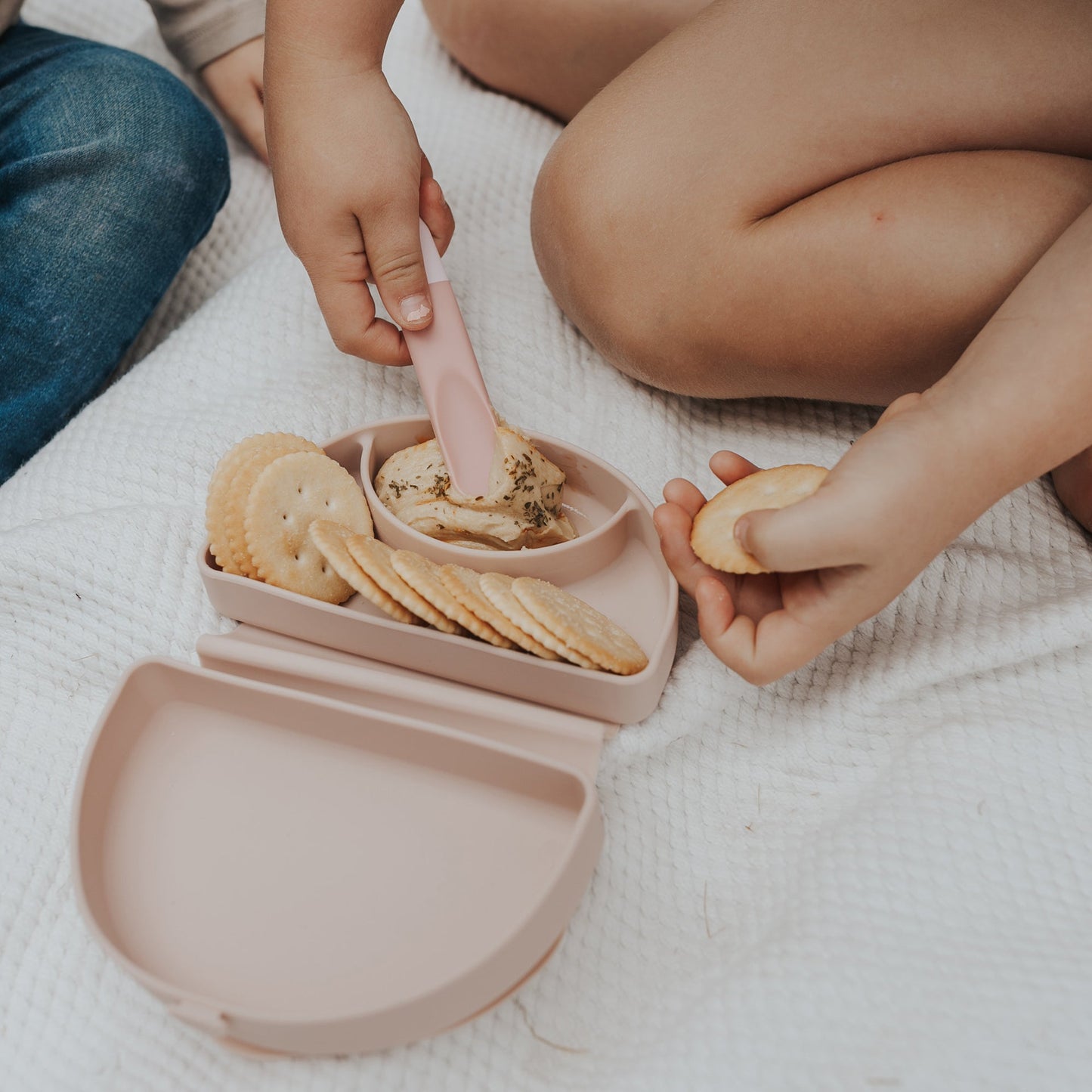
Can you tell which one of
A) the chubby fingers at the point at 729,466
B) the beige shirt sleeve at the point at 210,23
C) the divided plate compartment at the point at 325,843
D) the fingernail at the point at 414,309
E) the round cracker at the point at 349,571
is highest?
the beige shirt sleeve at the point at 210,23

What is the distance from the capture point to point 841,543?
47cm

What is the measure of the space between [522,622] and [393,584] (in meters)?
0.09

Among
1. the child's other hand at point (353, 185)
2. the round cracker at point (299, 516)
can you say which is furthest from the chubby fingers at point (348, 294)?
the round cracker at point (299, 516)

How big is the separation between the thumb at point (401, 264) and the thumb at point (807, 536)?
0.33 meters

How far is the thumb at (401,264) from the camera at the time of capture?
67 centimetres

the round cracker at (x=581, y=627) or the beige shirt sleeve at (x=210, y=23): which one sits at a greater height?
the beige shirt sleeve at (x=210, y=23)

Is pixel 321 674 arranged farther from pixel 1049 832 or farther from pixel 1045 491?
pixel 1045 491

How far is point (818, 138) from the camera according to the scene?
27.2 inches

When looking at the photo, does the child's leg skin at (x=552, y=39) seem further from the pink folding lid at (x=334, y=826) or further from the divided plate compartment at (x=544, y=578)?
the pink folding lid at (x=334, y=826)

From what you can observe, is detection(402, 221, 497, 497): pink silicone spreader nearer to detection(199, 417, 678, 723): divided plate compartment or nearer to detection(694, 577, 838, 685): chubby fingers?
detection(199, 417, 678, 723): divided plate compartment

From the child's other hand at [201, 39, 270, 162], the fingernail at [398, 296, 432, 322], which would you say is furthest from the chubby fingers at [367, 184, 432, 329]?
the child's other hand at [201, 39, 270, 162]

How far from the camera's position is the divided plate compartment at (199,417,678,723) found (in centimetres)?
60

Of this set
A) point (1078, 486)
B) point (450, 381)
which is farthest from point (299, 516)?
point (1078, 486)

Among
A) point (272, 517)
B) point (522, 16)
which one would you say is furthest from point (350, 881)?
point (522, 16)
